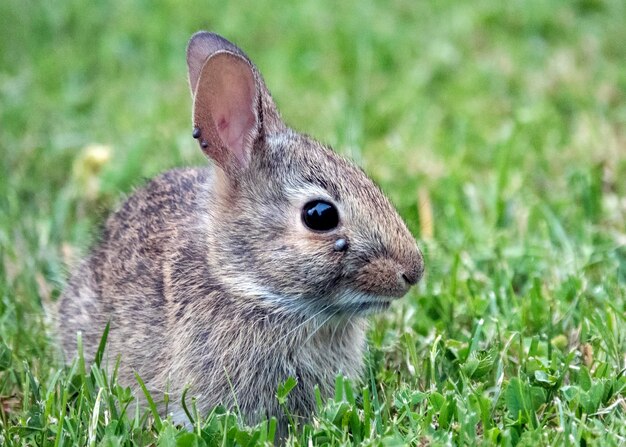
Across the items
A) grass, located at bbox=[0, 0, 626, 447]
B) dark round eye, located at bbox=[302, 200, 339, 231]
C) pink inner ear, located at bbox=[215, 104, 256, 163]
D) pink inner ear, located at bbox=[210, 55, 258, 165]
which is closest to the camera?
grass, located at bbox=[0, 0, 626, 447]

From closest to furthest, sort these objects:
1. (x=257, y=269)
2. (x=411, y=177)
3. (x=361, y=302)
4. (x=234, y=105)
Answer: (x=361, y=302)
(x=257, y=269)
(x=234, y=105)
(x=411, y=177)

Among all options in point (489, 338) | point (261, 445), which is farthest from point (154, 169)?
point (261, 445)

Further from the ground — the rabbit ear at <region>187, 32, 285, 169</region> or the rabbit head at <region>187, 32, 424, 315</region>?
the rabbit ear at <region>187, 32, 285, 169</region>

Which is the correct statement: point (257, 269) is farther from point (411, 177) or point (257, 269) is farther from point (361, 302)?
point (411, 177)

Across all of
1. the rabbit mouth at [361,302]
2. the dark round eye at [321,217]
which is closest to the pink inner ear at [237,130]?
the dark round eye at [321,217]

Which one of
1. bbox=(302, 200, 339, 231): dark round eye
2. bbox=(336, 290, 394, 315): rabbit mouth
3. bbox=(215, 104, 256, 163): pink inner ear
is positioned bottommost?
bbox=(336, 290, 394, 315): rabbit mouth

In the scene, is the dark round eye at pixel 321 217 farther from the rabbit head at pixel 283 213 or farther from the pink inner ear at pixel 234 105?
the pink inner ear at pixel 234 105

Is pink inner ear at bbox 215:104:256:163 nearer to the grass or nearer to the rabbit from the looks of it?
the rabbit

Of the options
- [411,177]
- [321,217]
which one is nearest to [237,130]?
[321,217]

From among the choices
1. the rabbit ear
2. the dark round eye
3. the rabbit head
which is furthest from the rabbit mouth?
the rabbit ear
